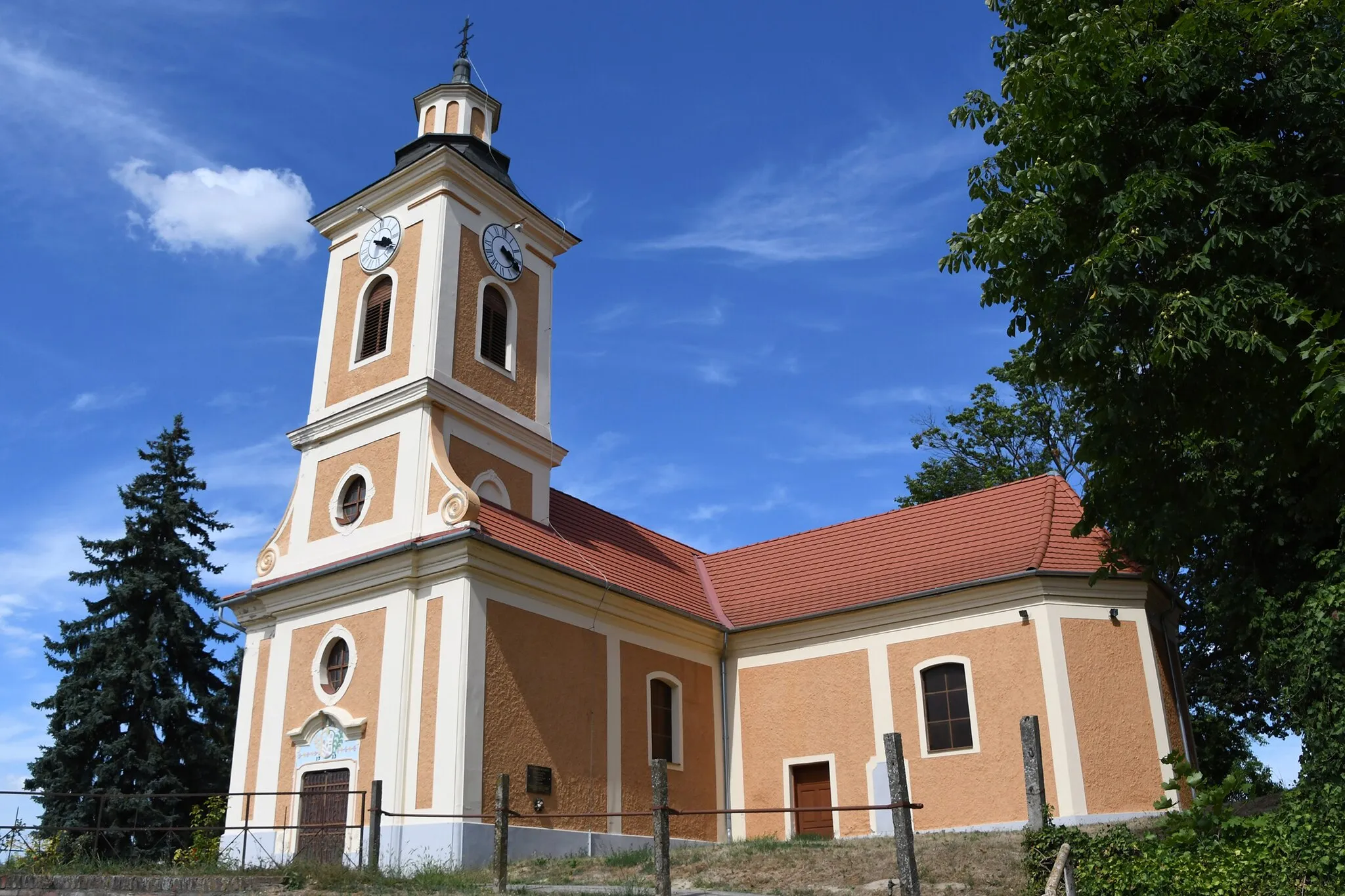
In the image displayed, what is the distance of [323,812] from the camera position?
58.4 ft

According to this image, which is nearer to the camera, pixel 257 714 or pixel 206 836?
pixel 257 714

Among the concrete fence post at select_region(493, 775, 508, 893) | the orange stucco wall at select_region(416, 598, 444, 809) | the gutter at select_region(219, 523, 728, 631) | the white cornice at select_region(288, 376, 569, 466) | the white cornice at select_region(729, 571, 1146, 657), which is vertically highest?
the white cornice at select_region(288, 376, 569, 466)

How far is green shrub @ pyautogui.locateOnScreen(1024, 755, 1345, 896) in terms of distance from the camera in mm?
10984

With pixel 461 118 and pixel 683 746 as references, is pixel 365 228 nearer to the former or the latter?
pixel 461 118

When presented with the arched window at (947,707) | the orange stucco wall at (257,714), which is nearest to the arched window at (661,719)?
the arched window at (947,707)

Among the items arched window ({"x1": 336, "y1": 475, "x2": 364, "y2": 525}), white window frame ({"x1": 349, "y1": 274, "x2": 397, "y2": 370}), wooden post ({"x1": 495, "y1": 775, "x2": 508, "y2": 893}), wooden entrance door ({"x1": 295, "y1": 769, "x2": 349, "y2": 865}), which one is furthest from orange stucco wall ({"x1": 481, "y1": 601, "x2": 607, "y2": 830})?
white window frame ({"x1": 349, "y1": 274, "x2": 397, "y2": 370})

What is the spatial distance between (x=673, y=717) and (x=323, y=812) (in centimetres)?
664

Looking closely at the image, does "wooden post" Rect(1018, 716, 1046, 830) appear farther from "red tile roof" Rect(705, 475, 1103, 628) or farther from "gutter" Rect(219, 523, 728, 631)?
"gutter" Rect(219, 523, 728, 631)

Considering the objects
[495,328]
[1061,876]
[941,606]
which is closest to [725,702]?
[941,606]

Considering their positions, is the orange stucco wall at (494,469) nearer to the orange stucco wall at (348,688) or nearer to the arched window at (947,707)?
the orange stucco wall at (348,688)

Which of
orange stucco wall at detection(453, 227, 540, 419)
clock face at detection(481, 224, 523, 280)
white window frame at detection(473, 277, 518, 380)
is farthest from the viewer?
clock face at detection(481, 224, 523, 280)

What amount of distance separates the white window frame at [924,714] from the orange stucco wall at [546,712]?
566cm

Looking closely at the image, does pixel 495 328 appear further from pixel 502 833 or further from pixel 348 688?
pixel 502 833

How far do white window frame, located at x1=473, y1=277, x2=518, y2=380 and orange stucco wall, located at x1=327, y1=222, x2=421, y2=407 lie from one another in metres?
0.45
